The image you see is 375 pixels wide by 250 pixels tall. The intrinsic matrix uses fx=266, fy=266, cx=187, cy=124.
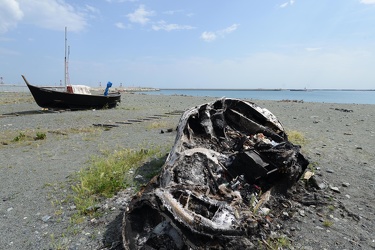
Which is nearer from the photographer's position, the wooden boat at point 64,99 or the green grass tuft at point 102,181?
the green grass tuft at point 102,181

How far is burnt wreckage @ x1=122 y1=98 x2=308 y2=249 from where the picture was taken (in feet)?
9.48

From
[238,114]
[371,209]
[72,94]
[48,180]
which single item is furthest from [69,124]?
[371,209]

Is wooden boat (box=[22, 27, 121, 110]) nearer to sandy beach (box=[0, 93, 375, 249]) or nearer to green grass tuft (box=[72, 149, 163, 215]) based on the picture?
sandy beach (box=[0, 93, 375, 249])

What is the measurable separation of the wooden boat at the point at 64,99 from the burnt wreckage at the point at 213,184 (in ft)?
49.5

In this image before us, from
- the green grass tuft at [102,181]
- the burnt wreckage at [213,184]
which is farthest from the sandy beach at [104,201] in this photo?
the burnt wreckage at [213,184]

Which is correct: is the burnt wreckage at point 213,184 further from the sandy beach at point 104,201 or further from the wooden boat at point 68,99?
the wooden boat at point 68,99

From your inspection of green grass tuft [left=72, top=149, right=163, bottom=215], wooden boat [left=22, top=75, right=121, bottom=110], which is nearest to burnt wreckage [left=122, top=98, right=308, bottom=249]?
green grass tuft [left=72, top=149, right=163, bottom=215]

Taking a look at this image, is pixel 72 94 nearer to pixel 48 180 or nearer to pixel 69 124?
pixel 69 124

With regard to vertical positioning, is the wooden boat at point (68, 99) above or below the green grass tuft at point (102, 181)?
above

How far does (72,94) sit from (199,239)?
1928 centimetres

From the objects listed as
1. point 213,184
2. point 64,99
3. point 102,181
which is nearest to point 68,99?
point 64,99

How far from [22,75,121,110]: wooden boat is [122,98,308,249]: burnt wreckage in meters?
15.1

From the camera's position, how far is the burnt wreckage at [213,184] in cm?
289

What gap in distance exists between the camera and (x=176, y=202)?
121 inches
